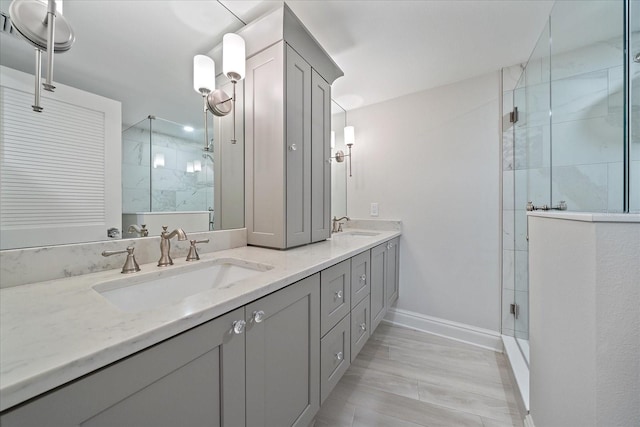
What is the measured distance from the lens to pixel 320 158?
1.61 metres

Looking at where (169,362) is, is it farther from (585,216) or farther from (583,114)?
(583,114)

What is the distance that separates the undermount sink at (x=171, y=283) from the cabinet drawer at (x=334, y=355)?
18.3 inches

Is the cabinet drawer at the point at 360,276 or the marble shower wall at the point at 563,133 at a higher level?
the marble shower wall at the point at 563,133

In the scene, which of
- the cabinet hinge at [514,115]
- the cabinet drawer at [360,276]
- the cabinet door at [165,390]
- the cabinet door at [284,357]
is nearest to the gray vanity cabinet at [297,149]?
the cabinet drawer at [360,276]

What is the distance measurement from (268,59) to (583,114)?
1.61 m

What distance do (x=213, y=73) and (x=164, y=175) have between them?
1.95 ft

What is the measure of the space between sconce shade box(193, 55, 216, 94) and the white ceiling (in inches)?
1.9

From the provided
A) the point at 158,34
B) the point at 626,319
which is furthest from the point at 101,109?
the point at 626,319

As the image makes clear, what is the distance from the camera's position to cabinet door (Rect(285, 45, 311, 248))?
1317mm

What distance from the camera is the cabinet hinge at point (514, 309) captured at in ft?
5.56

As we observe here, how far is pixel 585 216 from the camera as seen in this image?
2.20 ft

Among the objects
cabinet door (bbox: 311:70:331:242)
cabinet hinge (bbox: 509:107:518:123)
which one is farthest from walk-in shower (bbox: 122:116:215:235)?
cabinet hinge (bbox: 509:107:518:123)

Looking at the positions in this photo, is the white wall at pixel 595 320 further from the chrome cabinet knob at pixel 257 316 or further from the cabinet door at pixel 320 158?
the cabinet door at pixel 320 158

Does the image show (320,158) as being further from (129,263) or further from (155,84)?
(129,263)
